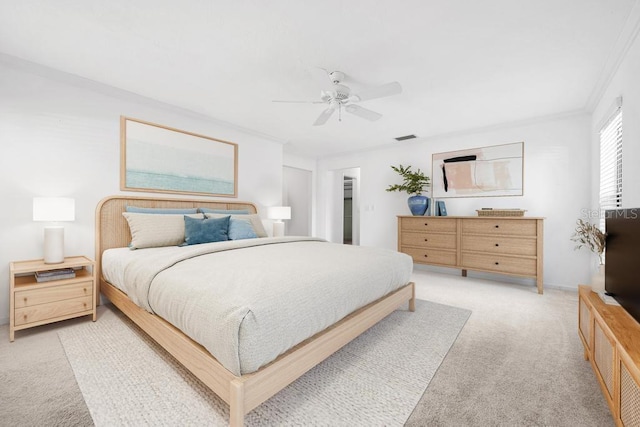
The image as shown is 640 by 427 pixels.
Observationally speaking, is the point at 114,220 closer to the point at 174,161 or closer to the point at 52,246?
the point at 52,246

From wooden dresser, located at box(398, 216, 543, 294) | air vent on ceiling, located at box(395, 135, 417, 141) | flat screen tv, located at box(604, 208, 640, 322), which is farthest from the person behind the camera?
air vent on ceiling, located at box(395, 135, 417, 141)

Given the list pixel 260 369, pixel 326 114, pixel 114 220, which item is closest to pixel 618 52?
pixel 326 114

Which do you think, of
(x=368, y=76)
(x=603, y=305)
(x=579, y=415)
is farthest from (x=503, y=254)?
(x=368, y=76)

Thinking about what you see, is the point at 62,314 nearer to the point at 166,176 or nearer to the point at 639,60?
the point at 166,176

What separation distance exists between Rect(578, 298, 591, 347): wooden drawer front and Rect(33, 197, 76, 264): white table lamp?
396 cm

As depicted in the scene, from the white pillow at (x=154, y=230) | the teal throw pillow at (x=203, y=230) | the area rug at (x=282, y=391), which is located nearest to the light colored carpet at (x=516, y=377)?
the area rug at (x=282, y=391)

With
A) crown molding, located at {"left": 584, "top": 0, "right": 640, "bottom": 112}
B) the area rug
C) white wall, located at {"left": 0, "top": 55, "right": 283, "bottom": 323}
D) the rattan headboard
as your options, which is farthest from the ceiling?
the area rug

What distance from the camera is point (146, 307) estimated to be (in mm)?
1736

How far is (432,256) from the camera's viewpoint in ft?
13.7

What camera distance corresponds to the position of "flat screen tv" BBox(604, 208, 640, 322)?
4.56 ft

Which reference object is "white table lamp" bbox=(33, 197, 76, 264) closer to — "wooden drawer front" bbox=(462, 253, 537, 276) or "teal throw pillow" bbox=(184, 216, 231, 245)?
"teal throw pillow" bbox=(184, 216, 231, 245)

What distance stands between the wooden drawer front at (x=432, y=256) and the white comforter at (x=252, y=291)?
6.63 ft

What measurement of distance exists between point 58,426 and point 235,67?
2.68 m

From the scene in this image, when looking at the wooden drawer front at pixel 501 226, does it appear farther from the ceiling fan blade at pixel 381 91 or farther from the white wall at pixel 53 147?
the white wall at pixel 53 147
